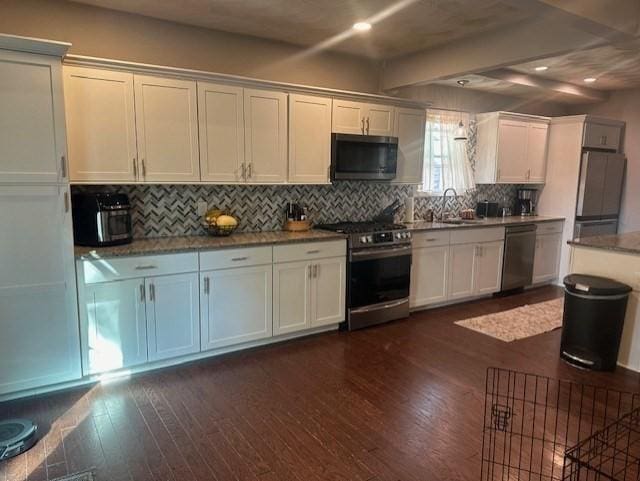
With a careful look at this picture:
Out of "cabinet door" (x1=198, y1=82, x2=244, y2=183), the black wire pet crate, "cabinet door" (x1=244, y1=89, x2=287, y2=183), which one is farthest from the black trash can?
"cabinet door" (x1=198, y1=82, x2=244, y2=183)

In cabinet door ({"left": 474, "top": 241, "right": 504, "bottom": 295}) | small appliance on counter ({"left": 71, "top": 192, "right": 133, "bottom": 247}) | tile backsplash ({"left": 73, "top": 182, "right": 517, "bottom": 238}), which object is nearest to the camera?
small appliance on counter ({"left": 71, "top": 192, "right": 133, "bottom": 247})

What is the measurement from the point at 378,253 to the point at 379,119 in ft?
4.51

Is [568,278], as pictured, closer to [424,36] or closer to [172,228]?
[424,36]

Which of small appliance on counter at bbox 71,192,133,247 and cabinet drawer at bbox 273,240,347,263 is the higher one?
small appliance on counter at bbox 71,192,133,247

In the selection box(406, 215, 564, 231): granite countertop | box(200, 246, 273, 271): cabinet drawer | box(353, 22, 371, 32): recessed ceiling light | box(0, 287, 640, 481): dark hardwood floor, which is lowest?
box(0, 287, 640, 481): dark hardwood floor

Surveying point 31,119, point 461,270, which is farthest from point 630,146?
point 31,119

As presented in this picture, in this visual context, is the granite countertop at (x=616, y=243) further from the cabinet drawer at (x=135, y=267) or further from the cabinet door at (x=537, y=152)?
the cabinet drawer at (x=135, y=267)

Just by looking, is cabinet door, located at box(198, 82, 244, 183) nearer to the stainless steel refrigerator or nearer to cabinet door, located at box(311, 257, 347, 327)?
cabinet door, located at box(311, 257, 347, 327)

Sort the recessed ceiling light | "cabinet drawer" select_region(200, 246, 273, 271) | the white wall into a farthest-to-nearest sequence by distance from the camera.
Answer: the white wall, the recessed ceiling light, "cabinet drawer" select_region(200, 246, 273, 271)

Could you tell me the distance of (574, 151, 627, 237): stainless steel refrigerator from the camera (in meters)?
5.70

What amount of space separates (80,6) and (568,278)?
428cm

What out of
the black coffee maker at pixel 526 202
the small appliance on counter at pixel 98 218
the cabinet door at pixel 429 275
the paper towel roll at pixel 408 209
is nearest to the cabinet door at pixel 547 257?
the black coffee maker at pixel 526 202

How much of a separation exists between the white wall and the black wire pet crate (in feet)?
13.2

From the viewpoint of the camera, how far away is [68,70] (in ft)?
9.80
